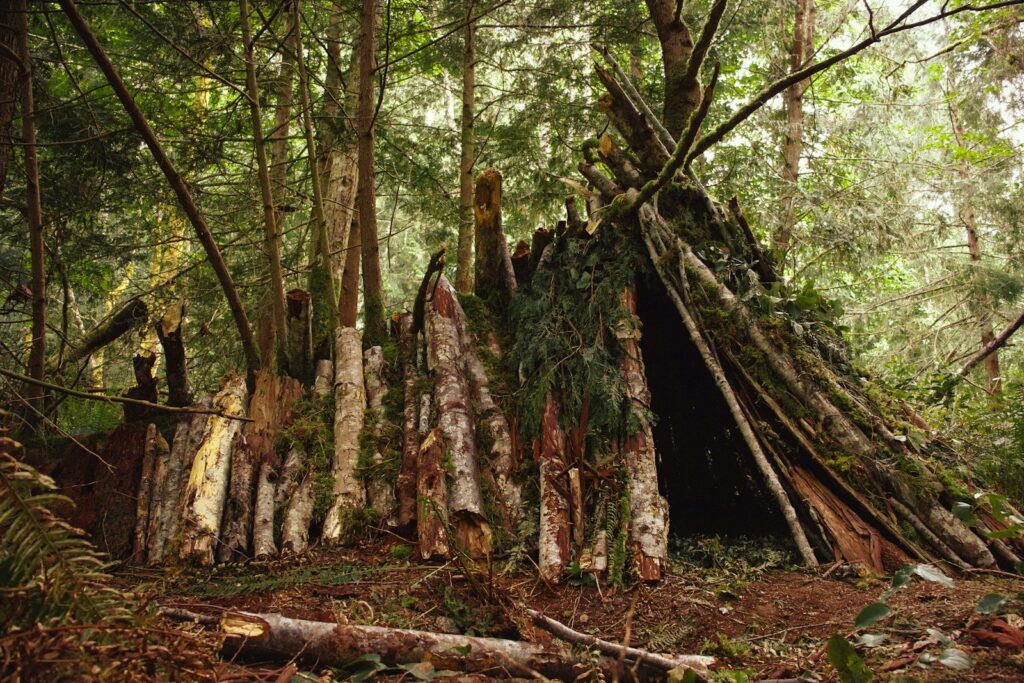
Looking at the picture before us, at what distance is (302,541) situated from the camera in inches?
173

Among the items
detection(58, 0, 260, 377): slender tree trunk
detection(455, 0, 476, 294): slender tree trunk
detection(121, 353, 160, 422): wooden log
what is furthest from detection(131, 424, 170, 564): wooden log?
detection(455, 0, 476, 294): slender tree trunk

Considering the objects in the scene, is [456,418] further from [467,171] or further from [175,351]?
[467,171]

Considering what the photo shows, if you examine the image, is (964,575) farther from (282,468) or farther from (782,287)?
(282,468)

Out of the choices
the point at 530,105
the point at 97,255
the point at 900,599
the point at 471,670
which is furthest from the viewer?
the point at 530,105

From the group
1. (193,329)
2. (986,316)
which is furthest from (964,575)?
(193,329)

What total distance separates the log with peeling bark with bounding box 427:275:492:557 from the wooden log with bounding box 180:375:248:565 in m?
1.62

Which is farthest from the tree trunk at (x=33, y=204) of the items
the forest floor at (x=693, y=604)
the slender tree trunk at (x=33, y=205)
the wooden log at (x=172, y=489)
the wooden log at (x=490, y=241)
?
the wooden log at (x=490, y=241)

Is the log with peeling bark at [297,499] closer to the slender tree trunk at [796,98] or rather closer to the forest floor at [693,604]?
the forest floor at [693,604]

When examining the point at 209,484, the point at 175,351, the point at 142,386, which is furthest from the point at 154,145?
the point at 209,484

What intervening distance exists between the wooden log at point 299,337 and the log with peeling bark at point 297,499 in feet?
3.87

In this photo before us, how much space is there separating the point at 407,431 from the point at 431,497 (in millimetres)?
921

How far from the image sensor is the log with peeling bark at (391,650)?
2621mm

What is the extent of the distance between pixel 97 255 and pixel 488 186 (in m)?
4.34

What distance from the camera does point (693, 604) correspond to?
11.0 ft
